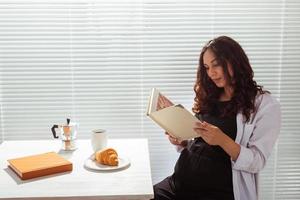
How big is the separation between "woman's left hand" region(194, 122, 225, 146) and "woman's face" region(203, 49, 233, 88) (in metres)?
0.29

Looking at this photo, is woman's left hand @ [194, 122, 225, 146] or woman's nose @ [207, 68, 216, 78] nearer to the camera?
woman's left hand @ [194, 122, 225, 146]

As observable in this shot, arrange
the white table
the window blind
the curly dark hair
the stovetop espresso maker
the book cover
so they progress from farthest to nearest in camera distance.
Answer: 1. the window blind
2. the stovetop espresso maker
3. the curly dark hair
4. the book cover
5. the white table

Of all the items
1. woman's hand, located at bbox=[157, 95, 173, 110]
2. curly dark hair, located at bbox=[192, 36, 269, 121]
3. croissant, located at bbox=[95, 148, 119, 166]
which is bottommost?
croissant, located at bbox=[95, 148, 119, 166]

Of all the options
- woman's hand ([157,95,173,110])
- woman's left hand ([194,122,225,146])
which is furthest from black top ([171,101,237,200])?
woman's hand ([157,95,173,110])

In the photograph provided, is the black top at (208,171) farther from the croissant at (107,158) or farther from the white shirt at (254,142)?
the croissant at (107,158)

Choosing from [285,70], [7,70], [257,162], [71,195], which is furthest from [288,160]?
[7,70]

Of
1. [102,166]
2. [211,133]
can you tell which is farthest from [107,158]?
[211,133]

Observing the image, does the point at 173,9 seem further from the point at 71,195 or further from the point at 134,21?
the point at 71,195

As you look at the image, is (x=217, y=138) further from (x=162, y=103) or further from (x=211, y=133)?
(x=162, y=103)

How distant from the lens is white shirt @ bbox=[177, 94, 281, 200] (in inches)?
59.9

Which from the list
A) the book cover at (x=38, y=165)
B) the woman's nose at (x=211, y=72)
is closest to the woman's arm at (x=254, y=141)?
the woman's nose at (x=211, y=72)

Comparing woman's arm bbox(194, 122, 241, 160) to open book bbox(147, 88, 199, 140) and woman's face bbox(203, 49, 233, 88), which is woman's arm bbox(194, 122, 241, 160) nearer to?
open book bbox(147, 88, 199, 140)

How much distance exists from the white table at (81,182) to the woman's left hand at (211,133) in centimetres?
27

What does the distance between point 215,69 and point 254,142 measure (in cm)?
37
